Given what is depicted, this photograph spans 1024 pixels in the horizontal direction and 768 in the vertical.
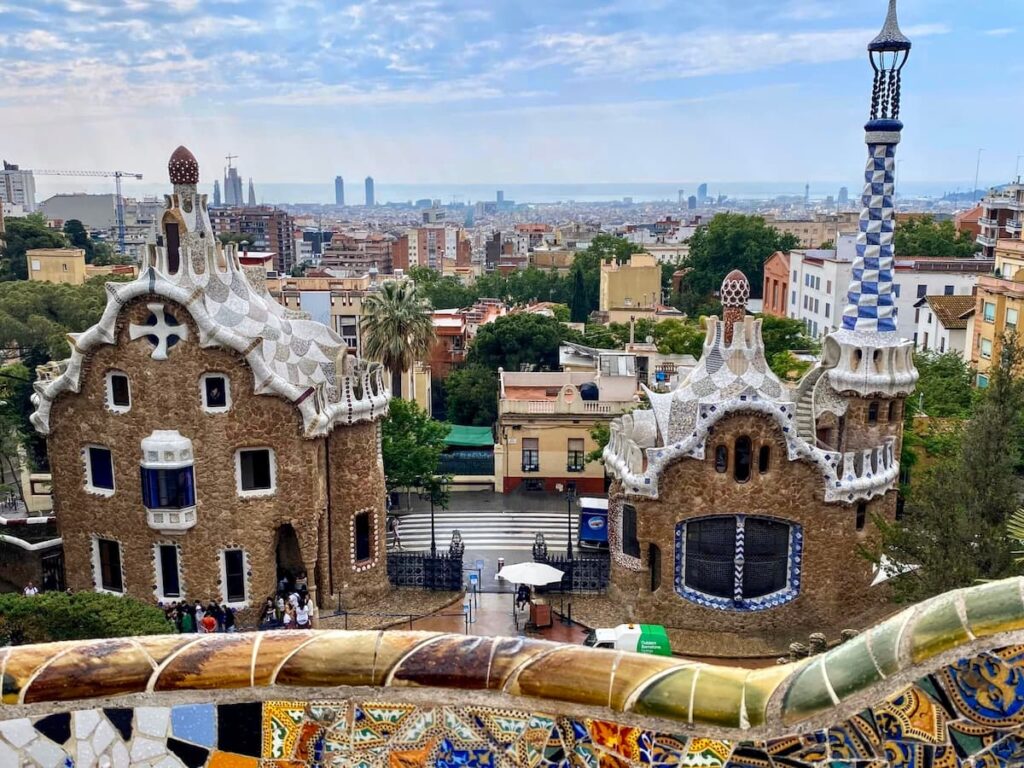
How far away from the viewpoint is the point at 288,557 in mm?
24547

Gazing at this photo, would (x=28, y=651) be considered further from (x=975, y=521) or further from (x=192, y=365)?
(x=975, y=521)

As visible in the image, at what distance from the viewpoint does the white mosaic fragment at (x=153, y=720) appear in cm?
588

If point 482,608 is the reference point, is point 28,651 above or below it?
above

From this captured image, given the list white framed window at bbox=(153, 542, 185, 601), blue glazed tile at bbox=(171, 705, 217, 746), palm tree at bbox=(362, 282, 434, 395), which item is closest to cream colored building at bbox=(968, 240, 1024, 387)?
palm tree at bbox=(362, 282, 434, 395)

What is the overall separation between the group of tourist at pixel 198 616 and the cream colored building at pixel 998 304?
111 ft

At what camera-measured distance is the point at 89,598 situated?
59.5 feet

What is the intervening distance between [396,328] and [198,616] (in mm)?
15162

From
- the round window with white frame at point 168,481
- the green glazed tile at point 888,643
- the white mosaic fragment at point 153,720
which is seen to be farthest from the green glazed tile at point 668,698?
the round window with white frame at point 168,481

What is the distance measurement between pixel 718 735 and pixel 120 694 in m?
3.62

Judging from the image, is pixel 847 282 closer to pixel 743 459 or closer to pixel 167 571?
pixel 743 459

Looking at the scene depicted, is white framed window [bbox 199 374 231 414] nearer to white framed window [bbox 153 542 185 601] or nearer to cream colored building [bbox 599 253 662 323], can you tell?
white framed window [bbox 153 542 185 601]

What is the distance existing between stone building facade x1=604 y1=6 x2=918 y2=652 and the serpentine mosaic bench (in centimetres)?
1660

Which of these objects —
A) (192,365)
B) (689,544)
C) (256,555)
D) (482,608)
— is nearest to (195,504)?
(256,555)

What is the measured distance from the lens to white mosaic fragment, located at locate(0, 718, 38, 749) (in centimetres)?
589
